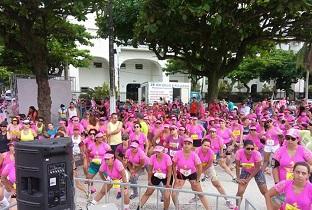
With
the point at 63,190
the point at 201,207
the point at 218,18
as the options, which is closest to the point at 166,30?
the point at 218,18

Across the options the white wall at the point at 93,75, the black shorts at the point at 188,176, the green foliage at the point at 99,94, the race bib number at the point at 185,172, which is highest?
the white wall at the point at 93,75

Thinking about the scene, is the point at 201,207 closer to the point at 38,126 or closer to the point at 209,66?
the point at 38,126

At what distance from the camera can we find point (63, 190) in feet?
16.0

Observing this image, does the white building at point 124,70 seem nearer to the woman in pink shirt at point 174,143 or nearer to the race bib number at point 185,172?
the woman in pink shirt at point 174,143

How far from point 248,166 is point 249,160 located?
0.36 ft

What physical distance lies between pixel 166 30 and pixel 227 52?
4796 mm

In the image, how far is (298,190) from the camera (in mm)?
5141

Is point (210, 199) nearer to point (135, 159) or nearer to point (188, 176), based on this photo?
point (188, 176)

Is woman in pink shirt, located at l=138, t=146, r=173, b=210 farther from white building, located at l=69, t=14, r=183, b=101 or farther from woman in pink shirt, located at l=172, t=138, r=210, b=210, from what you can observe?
white building, located at l=69, t=14, r=183, b=101

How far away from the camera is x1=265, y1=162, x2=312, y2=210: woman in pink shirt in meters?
5.00

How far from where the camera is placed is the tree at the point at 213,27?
13.9 meters

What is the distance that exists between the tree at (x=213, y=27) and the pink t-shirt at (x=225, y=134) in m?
3.93

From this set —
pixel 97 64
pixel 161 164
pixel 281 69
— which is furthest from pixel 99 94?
pixel 161 164

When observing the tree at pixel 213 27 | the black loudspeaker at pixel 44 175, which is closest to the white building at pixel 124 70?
the tree at pixel 213 27
